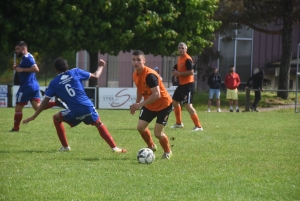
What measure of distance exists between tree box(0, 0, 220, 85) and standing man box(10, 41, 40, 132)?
13554mm

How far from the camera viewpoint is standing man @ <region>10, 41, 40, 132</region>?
1373 centimetres

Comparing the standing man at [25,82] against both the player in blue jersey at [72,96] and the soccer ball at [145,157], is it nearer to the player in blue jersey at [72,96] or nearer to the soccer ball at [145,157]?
the player in blue jersey at [72,96]

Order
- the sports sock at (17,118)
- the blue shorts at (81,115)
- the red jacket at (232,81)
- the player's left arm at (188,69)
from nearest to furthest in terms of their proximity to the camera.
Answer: the blue shorts at (81,115), the sports sock at (17,118), the player's left arm at (188,69), the red jacket at (232,81)

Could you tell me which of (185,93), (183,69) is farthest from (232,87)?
(183,69)

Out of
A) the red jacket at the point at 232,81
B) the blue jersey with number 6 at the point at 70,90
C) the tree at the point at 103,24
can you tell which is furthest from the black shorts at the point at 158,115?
the tree at the point at 103,24

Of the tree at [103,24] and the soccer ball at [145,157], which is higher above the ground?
the tree at [103,24]

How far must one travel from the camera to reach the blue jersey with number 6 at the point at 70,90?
10.2 metres

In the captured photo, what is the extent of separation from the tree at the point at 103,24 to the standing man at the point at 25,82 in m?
13.6

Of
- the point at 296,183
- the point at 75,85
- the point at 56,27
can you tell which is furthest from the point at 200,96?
the point at 296,183

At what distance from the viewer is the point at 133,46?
29.2m

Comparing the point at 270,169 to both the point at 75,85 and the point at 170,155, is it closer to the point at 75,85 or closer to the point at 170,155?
the point at 170,155

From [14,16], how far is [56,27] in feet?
6.60

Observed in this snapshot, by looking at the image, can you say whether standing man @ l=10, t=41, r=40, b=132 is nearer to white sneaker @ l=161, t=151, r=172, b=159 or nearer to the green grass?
the green grass

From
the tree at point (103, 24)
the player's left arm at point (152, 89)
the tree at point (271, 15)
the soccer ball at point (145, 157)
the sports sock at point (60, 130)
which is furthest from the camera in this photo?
the tree at point (271, 15)
